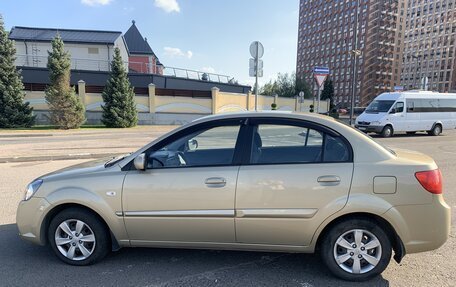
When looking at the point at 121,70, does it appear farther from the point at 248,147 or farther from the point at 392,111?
the point at 248,147

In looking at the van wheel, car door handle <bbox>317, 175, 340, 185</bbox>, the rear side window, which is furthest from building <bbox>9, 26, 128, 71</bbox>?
car door handle <bbox>317, 175, 340, 185</bbox>

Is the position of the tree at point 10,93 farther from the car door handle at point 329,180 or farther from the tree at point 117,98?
the car door handle at point 329,180

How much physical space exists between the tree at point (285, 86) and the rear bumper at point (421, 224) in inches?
3087

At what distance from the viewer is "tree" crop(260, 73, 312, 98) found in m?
81.1

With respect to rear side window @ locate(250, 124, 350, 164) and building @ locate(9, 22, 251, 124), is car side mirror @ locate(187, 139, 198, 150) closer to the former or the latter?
rear side window @ locate(250, 124, 350, 164)

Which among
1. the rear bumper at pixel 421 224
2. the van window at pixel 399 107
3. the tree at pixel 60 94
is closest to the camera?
the rear bumper at pixel 421 224

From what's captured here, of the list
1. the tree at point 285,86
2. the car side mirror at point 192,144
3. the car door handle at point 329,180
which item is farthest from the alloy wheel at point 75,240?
the tree at point 285,86

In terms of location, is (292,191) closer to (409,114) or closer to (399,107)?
(399,107)

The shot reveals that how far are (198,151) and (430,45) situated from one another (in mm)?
131624

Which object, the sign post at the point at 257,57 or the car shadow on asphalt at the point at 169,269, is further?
the sign post at the point at 257,57

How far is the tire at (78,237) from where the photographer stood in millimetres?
3334

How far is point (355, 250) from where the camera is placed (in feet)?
10.1

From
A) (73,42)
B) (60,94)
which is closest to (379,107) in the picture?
(60,94)

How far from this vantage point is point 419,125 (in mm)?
18828
